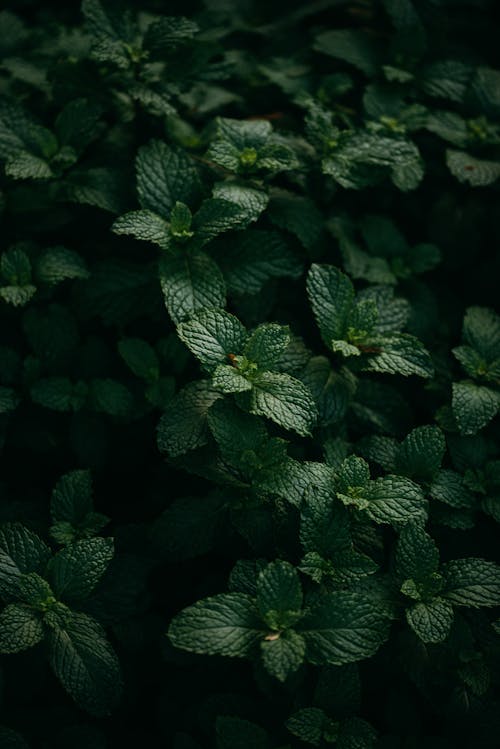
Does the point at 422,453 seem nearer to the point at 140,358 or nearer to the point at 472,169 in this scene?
the point at 140,358

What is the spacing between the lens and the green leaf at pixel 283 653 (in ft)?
4.46

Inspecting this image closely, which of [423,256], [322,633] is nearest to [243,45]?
[423,256]

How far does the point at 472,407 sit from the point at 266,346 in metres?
0.62

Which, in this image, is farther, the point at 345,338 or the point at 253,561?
the point at 345,338

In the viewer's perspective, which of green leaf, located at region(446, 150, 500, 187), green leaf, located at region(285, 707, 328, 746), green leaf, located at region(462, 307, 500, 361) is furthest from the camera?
green leaf, located at region(446, 150, 500, 187)

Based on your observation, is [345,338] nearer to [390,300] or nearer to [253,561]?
[390,300]

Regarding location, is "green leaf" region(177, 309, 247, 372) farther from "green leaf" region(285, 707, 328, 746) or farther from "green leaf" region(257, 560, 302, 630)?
"green leaf" region(285, 707, 328, 746)

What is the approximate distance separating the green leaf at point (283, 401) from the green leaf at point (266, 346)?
0.11ft

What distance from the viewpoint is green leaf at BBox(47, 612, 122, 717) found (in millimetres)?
1482

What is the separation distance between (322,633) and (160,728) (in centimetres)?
61

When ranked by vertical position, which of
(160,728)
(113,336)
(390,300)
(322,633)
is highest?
(390,300)

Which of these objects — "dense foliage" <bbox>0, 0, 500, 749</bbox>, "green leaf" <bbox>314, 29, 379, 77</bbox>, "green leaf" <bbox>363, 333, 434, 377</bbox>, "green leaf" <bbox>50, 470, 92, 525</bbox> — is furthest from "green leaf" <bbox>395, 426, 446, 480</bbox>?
"green leaf" <bbox>314, 29, 379, 77</bbox>

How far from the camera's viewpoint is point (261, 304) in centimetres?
198

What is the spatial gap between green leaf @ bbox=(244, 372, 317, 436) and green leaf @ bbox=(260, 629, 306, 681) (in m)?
0.46
